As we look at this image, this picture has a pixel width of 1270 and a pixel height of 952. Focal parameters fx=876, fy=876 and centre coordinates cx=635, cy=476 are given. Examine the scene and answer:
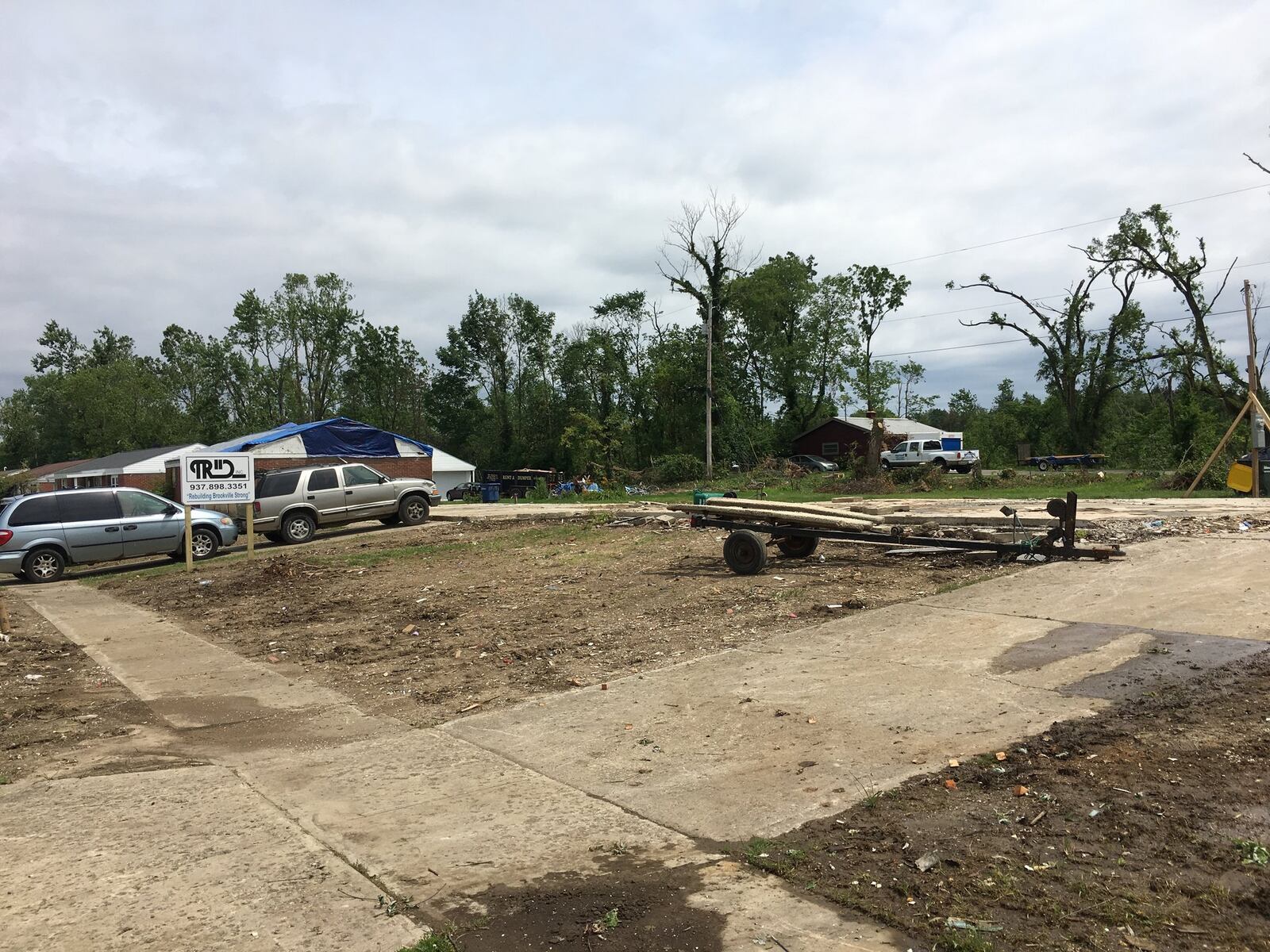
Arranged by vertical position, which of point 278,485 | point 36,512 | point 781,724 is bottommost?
point 781,724

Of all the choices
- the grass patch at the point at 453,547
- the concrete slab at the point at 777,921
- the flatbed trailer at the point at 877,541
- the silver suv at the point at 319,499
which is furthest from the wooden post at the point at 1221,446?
the concrete slab at the point at 777,921

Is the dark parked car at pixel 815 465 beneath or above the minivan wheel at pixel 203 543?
above

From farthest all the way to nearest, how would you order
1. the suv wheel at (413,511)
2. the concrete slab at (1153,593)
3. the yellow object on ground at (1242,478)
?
the suv wheel at (413,511) < the yellow object on ground at (1242,478) < the concrete slab at (1153,593)

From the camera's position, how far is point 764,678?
695 cm

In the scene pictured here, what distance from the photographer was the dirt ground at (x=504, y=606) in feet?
25.6

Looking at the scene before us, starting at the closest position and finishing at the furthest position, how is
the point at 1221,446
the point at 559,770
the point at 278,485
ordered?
the point at 559,770
the point at 278,485
the point at 1221,446

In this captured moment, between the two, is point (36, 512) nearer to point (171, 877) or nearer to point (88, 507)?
point (88, 507)

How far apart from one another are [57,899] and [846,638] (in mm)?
6267

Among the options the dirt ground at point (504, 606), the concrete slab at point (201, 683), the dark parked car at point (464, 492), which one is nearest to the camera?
the concrete slab at point (201, 683)

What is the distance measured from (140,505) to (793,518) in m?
13.8

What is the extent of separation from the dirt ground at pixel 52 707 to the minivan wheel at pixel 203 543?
8738 millimetres

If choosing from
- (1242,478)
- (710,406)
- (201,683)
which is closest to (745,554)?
(201,683)

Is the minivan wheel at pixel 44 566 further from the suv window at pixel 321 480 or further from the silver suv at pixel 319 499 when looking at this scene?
the suv window at pixel 321 480

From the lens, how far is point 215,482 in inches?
667
